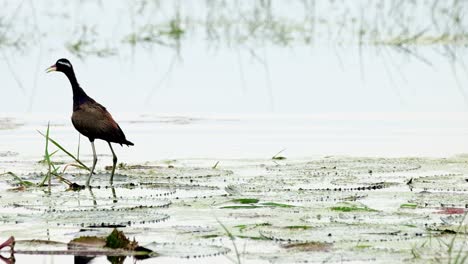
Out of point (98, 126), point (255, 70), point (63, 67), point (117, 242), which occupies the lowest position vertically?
point (117, 242)

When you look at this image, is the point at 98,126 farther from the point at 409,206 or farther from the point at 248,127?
the point at 248,127

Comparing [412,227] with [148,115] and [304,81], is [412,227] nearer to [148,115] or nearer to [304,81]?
[148,115]

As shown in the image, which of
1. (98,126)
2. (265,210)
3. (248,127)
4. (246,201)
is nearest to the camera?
(265,210)

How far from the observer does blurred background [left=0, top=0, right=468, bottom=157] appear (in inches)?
399

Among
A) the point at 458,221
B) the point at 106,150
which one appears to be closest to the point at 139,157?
the point at 106,150

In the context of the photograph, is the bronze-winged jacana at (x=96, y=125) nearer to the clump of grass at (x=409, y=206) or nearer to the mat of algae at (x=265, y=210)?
the mat of algae at (x=265, y=210)

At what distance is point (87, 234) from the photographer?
18.8 feet

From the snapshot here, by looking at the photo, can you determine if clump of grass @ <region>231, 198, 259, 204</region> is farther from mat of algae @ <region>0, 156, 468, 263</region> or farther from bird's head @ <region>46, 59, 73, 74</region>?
bird's head @ <region>46, 59, 73, 74</region>

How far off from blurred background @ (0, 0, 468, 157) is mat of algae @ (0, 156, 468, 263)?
103 centimetres

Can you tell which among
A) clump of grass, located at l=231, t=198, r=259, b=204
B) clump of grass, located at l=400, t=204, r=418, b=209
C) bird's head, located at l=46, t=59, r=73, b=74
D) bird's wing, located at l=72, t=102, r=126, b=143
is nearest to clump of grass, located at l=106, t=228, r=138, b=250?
clump of grass, located at l=231, t=198, r=259, b=204

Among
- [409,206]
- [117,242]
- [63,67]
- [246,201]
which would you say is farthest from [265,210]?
Result: [63,67]

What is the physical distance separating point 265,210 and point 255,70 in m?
7.49

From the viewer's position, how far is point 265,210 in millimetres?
6340

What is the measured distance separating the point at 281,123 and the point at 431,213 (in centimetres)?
442
